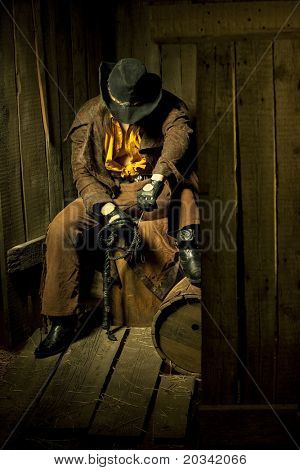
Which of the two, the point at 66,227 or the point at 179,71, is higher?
the point at 179,71

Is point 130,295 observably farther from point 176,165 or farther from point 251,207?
point 251,207

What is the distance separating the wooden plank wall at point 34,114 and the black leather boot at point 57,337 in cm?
31

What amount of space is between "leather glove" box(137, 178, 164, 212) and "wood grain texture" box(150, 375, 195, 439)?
1339 mm

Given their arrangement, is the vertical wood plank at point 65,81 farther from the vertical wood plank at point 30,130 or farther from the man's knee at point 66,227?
the man's knee at point 66,227

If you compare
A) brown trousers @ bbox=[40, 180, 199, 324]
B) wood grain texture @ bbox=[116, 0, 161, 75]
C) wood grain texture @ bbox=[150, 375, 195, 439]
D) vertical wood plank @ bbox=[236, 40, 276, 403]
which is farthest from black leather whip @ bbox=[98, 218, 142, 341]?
wood grain texture @ bbox=[116, 0, 161, 75]

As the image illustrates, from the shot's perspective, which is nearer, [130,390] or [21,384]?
[130,390]

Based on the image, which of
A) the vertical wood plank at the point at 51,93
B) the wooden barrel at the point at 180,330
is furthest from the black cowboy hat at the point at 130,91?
the wooden barrel at the point at 180,330

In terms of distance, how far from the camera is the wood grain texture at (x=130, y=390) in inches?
172

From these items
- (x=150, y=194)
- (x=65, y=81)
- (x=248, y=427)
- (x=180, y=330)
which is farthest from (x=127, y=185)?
(x=248, y=427)

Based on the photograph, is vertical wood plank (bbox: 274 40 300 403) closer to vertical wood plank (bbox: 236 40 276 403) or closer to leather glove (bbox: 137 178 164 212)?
vertical wood plank (bbox: 236 40 276 403)

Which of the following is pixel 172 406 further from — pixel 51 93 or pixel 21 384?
pixel 51 93

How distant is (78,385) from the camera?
4.97 meters

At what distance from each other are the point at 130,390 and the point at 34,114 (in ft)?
7.82

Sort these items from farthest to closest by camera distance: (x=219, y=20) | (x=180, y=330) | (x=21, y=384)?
(x=180, y=330) < (x=21, y=384) < (x=219, y=20)
